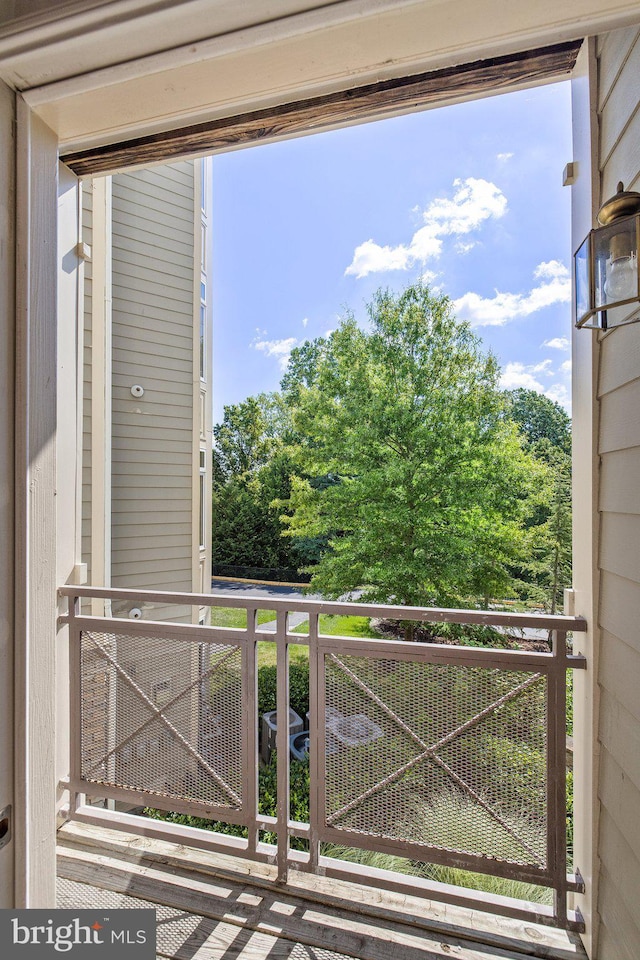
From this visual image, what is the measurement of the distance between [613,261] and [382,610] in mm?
1093

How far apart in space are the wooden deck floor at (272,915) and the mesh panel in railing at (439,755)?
19 centimetres

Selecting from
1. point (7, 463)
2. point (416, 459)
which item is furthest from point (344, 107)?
point (416, 459)

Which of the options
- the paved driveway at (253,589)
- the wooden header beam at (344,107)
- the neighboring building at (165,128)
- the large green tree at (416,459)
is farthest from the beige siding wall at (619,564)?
the paved driveway at (253,589)

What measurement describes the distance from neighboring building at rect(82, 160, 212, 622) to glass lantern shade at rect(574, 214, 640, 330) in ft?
9.95

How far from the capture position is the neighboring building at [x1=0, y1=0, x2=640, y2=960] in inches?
26.7

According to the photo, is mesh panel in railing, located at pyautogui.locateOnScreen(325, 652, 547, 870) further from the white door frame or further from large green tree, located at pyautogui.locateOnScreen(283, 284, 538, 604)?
large green tree, located at pyautogui.locateOnScreen(283, 284, 538, 604)

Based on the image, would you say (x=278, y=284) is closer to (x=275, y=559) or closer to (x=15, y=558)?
(x=275, y=559)

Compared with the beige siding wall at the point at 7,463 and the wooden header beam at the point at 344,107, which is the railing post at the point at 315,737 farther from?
the wooden header beam at the point at 344,107

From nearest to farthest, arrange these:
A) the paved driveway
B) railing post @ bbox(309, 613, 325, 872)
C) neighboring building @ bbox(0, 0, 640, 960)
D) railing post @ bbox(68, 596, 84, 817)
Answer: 1. neighboring building @ bbox(0, 0, 640, 960)
2. railing post @ bbox(309, 613, 325, 872)
3. railing post @ bbox(68, 596, 84, 817)
4. the paved driveway

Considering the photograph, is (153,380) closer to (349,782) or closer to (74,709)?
(74,709)

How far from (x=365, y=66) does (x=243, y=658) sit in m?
1.62

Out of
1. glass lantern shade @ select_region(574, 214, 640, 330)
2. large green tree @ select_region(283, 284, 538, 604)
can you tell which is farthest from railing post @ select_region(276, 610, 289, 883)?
large green tree @ select_region(283, 284, 538, 604)

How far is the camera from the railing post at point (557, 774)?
1358 millimetres

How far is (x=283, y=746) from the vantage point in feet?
5.21
